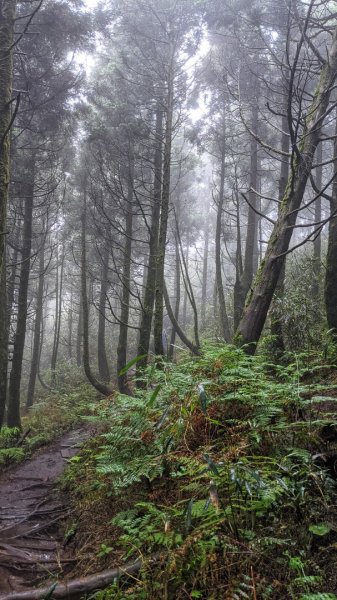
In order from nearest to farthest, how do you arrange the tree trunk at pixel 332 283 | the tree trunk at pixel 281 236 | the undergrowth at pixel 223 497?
the undergrowth at pixel 223 497 < the tree trunk at pixel 281 236 < the tree trunk at pixel 332 283

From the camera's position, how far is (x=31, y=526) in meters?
4.68

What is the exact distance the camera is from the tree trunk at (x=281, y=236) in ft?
17.9

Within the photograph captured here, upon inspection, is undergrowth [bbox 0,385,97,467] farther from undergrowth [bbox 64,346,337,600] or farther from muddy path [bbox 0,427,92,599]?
undergrowth [bbox 64,346,337,600]

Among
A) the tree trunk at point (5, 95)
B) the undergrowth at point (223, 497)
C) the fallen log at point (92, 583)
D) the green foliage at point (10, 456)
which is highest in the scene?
the tree trunk at point (5, 95)

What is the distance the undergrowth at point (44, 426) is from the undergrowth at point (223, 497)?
1.90 metres

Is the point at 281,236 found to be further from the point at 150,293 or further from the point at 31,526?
the point at 150,293

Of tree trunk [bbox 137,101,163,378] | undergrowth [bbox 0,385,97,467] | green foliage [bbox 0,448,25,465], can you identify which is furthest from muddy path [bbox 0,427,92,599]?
tree trunk [bbox 137,101,163,378]

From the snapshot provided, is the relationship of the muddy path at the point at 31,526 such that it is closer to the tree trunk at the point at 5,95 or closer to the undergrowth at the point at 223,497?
the undergrowth at the point at 223,497

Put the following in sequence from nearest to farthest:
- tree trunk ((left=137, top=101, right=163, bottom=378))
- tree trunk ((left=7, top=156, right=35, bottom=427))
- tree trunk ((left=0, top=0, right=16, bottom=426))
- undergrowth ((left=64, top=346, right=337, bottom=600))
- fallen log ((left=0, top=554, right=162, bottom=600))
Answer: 1. undergrowth ((left=64, top=346, right=337, bottom=600))
2. fallen log ((left=0, top=554, right=162, bottom=600))
3. tree trunk ((left=0, top=0, right=16, bottom=426))
4. tree trunk ((left=137, top=101, right=163, bottom=378))
5. tree trunk ((left=7, top=156, right=35, bottom=427))

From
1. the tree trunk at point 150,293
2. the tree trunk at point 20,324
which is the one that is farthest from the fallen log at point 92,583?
the tree trunk at point 20,324

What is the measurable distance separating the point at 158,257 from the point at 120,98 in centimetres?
758

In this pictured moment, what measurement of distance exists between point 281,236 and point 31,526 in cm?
499

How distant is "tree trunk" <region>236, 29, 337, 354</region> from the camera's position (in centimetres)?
545

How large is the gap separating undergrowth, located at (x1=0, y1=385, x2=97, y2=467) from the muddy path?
0.56 metres
